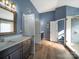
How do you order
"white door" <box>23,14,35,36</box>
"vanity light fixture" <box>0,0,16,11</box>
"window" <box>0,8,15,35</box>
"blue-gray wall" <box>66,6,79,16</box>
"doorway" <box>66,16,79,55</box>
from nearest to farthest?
"vanity light fixture" <box>0,0,16,11</box> → "window" <box>0,8,15,35</box> → "white door" <box>23,14,35,36</box> → "doorway" <box>66,16,79,55</box> → "blue-gray wall" <box>66,6,79,16</box>

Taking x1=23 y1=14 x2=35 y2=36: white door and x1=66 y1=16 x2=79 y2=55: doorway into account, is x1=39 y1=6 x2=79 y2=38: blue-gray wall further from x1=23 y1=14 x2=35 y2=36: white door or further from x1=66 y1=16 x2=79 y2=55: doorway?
x1=23 y1=14 x2=35 y2=36: white door

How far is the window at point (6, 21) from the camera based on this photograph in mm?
3535

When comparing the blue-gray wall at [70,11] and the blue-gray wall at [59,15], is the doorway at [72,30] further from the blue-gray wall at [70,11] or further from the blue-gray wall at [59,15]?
the blue-gray wall at [59,15]

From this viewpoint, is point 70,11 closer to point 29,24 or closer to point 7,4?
point 29,24

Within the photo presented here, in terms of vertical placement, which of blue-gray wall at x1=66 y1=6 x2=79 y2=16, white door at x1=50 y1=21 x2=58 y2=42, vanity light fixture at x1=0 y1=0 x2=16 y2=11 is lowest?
white door at x1=50 y1=21 x2=58 y2=42

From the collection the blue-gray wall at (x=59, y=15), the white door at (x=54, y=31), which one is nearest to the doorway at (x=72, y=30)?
the blue-gray wall at (x=59, y=15)

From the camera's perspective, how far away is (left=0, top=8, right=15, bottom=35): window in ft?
11.6

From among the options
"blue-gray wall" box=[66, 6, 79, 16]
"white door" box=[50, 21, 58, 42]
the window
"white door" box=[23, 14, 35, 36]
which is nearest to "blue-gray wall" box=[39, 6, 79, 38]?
"blue-gray wall" box=[66, 6, 79, 16]

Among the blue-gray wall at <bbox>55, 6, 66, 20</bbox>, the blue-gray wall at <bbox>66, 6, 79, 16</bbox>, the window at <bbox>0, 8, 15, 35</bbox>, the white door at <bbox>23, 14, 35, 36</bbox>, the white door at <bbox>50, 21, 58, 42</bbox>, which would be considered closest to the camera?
the window at <bbox>0, 8, 15, 35</bbox>

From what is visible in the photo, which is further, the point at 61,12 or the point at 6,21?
the point at 61,12

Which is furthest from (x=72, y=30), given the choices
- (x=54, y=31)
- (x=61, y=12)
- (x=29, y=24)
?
(x=29, y=24)

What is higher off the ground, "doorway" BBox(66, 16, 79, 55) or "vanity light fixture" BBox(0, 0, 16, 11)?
"vanity light fixture" BBox(0, 0, 16, 11)

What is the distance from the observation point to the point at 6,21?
392 cm

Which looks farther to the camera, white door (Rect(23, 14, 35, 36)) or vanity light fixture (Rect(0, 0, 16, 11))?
white door (Rect(23, 14, 35, 36))
